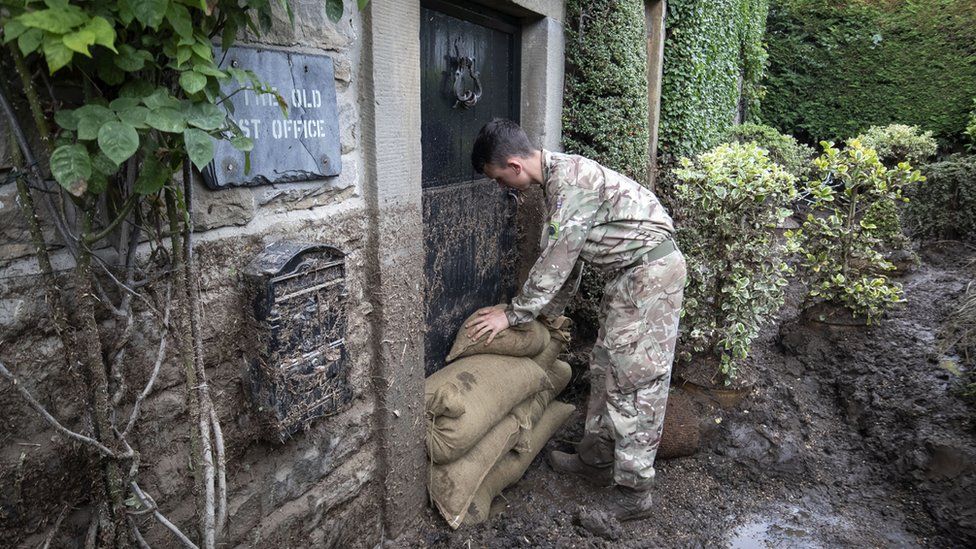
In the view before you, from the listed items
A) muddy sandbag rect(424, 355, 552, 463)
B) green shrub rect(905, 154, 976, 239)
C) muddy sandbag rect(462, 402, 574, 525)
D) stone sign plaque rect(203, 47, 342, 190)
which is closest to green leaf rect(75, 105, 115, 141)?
stone sign plaque rect(203, 47, 342, 190)

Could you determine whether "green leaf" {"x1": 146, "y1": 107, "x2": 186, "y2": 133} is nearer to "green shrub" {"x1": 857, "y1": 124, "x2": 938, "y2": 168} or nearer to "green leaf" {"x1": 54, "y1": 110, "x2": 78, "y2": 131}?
"green leaf" {"x1": 54, "y1": 110, "x2": 78, "y2": 131}

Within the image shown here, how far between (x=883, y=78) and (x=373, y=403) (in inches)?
480

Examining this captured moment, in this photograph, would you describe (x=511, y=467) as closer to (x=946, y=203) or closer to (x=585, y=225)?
(x=585, y=225)

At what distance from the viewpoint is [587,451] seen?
349 centimetres

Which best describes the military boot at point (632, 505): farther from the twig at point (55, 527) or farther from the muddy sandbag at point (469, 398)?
the twig at point (55, 527)

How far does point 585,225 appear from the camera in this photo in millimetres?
3064

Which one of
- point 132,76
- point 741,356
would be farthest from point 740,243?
point 132,76

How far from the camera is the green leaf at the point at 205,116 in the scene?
1.40 meters

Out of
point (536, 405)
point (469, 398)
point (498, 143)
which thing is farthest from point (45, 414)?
point (536, 405)

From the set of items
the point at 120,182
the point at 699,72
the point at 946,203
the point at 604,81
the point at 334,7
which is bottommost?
the point at 946,203

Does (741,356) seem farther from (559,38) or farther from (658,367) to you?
(559,38)

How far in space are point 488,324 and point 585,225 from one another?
0.70 m

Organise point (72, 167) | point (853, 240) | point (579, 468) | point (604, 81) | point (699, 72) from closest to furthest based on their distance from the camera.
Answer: point (72, 167) → point (579, 468) → point (604, 81) → point (853, 240) → point (699, 72)

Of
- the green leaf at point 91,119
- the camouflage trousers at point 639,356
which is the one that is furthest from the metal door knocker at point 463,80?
the green leaf at point 91,119
